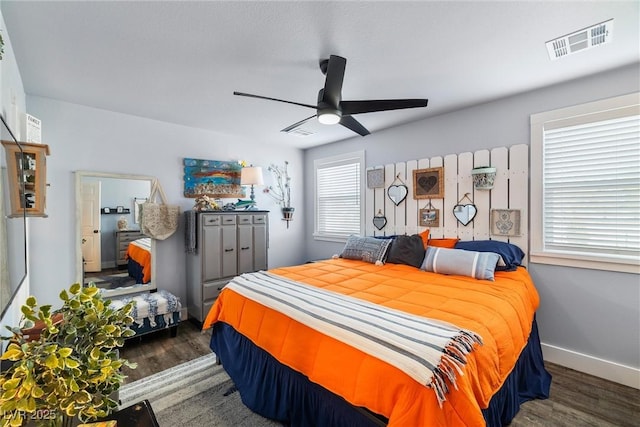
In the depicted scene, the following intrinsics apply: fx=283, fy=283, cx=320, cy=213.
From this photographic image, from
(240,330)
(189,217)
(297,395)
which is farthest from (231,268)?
(297,395)

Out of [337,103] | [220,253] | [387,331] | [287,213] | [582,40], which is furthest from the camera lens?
[287,213]

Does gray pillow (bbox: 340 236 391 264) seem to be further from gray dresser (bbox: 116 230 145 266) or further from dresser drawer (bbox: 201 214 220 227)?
gray dresser (bbox: 116 230 145 266)

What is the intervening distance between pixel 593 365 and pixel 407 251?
5.77ft

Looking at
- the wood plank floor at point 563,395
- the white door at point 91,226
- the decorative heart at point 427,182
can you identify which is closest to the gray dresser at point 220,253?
the wood plank floor at point 563,395

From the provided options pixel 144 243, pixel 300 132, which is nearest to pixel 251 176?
pixel 300 132

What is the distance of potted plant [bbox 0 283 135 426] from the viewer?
69cm

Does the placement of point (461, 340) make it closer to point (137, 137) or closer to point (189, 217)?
point (189, 217)

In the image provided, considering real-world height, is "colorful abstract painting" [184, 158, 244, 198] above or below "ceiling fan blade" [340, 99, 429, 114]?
below

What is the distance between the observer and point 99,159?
313 cm

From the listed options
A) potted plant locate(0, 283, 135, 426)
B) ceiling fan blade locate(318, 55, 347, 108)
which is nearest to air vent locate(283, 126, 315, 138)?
ceiling fan blade locate(318, 55, 347, 108)

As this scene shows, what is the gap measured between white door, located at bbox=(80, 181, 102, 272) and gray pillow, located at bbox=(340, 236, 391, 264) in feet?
9.09

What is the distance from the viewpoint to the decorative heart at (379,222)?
387 cm

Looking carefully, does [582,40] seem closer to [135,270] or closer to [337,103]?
[337,103]

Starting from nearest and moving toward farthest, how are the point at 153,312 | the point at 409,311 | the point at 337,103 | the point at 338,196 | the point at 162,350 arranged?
the point at 409,311
the point at 337,103
the point at 162,350
the point at 153,312
the point at 338,196
